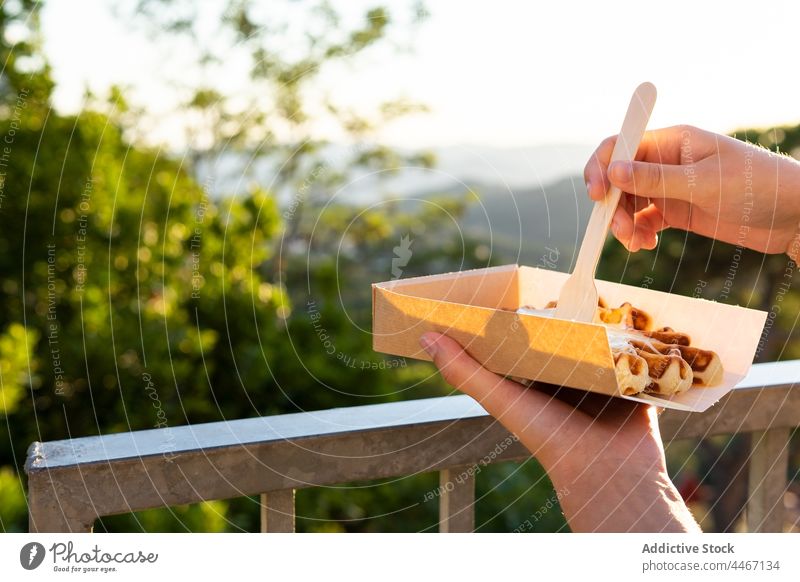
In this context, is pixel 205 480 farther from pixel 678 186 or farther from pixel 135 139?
pixel 135 139

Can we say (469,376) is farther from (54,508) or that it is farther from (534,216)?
(534,216)

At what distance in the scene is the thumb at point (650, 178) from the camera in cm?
81

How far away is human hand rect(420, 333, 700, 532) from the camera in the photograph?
0.70 m

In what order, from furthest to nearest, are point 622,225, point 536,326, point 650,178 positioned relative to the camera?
point 622,225 → point 650,178 → point 536,326

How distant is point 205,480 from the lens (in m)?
0.74

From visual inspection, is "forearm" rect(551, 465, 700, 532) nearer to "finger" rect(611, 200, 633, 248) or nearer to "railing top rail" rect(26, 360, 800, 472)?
"railing top rail" rect(26, 360, 800, 472)

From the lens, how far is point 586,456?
0.71m

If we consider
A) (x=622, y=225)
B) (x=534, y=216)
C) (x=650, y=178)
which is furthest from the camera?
(x=534, y=216)

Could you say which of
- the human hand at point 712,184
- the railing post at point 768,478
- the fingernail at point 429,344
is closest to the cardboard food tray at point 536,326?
the fingernail at point 429,344

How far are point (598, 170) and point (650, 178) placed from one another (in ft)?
0.30

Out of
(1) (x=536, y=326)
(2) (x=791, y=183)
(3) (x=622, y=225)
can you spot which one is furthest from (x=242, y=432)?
(2) (x=791, y=183)

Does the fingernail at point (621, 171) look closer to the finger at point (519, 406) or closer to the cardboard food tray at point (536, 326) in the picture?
the cardboard food tray at point (536, 326)

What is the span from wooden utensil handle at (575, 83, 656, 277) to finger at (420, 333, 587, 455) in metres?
0.20
